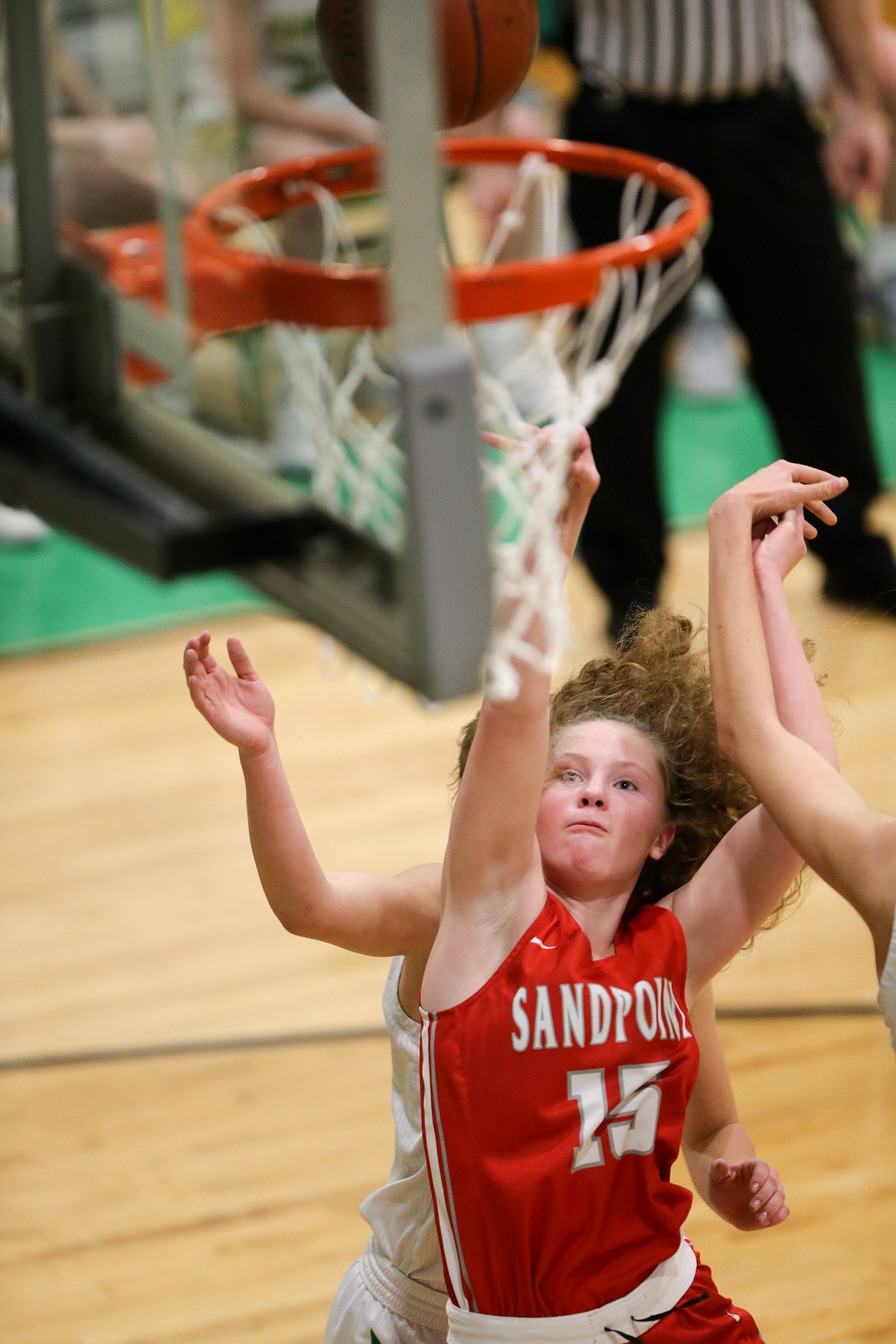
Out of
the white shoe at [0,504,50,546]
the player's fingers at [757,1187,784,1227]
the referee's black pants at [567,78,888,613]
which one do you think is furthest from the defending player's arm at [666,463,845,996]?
the white shoe at [0,504,50,546]

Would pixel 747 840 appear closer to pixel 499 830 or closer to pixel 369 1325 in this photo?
pixel 499 830

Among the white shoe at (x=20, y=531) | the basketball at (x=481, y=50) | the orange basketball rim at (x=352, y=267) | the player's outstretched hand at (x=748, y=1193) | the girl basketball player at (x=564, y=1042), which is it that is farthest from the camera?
the white shoe at (x=20, y=531)

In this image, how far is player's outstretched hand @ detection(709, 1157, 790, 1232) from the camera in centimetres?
182

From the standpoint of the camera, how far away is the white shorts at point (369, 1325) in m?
1.86

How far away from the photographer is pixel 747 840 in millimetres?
1728

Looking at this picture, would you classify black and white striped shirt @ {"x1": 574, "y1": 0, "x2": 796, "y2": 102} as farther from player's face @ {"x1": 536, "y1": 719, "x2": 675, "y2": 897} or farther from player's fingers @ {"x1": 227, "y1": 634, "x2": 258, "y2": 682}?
player's fingers @ {"x1": 227, "y1": 634, "x2": 258, "y2": 682}

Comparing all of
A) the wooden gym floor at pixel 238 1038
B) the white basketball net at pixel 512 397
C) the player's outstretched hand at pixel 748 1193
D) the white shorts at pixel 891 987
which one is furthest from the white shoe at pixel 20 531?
the white shorts at pixel 891 987

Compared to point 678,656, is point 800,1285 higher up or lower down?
lower down

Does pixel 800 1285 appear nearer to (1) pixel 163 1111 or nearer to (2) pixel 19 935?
(1) pixel 163 1111

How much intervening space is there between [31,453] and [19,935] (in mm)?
1872

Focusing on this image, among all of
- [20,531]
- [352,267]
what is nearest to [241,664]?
[352,267]

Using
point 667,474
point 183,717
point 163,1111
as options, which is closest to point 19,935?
point 163,1111

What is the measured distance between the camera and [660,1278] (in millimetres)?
1662

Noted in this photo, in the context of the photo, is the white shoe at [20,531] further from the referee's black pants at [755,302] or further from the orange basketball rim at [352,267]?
the orange basketball rim at [352,267]
